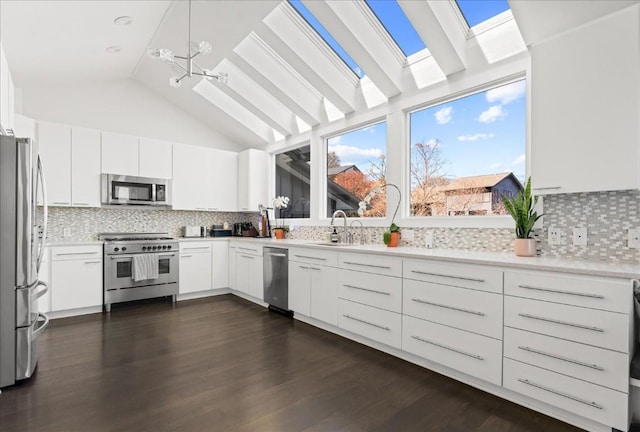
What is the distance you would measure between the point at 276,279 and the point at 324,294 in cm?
94

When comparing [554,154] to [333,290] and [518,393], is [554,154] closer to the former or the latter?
[518,393]

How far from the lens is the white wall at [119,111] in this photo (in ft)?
15.1

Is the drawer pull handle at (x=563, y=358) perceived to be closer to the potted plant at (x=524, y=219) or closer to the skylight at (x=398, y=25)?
the potted plant at (x=524, y=219)

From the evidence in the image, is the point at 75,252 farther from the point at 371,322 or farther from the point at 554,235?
the point at 554,235

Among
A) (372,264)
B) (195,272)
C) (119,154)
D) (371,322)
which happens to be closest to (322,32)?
(372,264)

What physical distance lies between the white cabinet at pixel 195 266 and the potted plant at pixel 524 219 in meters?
4.14

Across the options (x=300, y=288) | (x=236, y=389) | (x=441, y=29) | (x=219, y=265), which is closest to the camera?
(x=236, y=389)

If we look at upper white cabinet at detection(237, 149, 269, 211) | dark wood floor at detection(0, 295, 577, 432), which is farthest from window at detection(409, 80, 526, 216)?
upper white cabinet at detection(237, 149, 269, 211)

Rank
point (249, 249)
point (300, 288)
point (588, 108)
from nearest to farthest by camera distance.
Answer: point (588, 108), point (300, 288), point (249, 249)

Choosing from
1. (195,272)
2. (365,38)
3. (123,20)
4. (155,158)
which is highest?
(123,20)

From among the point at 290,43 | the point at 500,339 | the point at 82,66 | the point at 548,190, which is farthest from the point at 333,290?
the point at 82,66

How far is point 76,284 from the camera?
415cm

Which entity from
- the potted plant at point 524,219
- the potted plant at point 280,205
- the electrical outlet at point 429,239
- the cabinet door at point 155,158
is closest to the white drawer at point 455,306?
the potted plant at point 524,219

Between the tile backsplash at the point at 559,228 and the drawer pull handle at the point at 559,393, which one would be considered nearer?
the drawer pull handle at the point at 559,393
